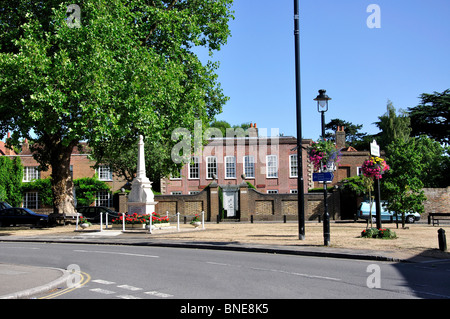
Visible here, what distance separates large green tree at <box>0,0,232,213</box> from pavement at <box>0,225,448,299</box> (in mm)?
5337

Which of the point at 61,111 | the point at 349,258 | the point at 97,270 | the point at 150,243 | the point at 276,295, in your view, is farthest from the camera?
the point at 61,111

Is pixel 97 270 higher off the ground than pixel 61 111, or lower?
lower

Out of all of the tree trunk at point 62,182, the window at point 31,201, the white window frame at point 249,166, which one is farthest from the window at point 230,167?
the tree trunk at point 62,182

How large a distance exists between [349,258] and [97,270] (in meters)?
7.19

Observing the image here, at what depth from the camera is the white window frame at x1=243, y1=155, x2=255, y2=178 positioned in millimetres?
52469

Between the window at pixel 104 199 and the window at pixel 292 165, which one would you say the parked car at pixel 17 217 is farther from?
the window at pixel 292 165

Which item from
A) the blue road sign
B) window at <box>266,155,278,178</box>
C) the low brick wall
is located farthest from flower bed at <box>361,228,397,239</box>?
window at <box>266,155,278,178</box>

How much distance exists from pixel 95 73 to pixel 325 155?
12184 mm

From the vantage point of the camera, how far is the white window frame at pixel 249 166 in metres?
52.5

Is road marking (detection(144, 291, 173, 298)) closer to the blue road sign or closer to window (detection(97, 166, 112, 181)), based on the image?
the blue road sign

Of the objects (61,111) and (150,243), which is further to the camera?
(61,111)
